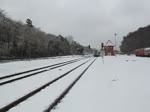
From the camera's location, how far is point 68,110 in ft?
24.0

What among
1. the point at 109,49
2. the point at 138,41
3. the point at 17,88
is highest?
the point at 138,41

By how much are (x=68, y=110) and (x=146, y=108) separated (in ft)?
7.69

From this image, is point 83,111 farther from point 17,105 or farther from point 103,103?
point 17,105

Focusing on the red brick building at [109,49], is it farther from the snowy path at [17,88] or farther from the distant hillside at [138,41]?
the snowy path at [17,88]

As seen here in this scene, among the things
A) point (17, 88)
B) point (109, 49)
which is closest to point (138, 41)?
point (109, 49)

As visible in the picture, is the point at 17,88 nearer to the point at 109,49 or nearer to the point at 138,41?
the point at 109,49

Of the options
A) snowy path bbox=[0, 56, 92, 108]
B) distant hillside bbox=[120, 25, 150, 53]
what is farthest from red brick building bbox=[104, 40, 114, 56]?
snowy path bbox=[0, 56, 92, 108]

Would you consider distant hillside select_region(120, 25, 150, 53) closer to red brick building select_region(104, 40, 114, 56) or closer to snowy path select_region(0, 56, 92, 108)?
red brick building select_region(104, 40, 114, 56)

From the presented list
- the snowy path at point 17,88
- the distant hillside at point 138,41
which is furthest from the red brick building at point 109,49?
the snowy path at point 17,88

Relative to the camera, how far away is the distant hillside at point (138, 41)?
490 feet

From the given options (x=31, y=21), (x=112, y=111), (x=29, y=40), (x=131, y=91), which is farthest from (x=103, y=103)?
(x=31, y=21)

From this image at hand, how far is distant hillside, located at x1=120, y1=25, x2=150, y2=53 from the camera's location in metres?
149

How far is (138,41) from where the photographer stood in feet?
515

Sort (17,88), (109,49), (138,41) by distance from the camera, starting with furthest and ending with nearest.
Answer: (138,41), (109,49), (17,88)
